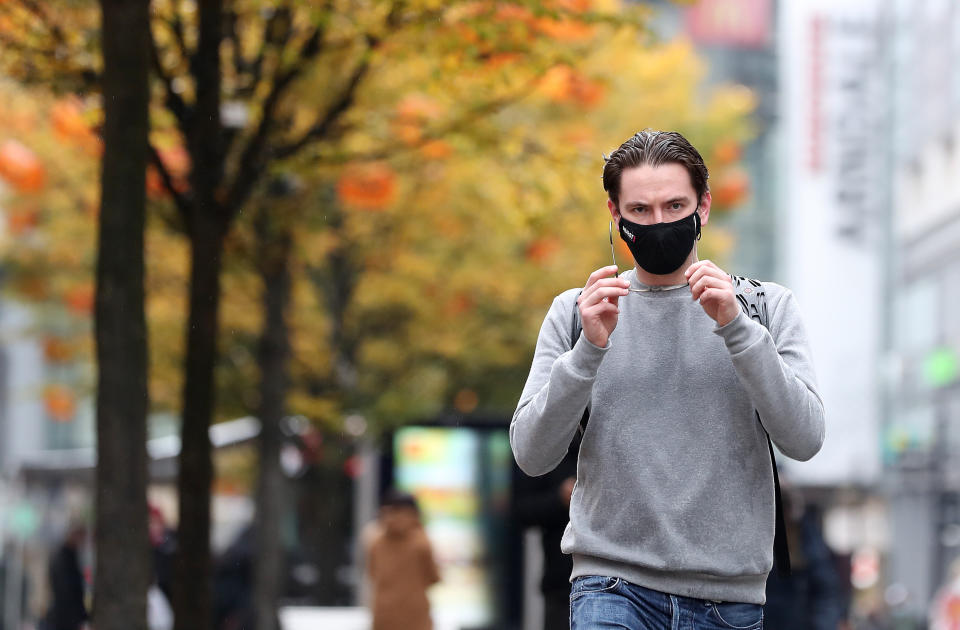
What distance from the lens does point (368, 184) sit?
717 inches

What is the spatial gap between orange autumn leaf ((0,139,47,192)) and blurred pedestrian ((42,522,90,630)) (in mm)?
6872

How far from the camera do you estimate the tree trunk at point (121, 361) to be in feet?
24.9

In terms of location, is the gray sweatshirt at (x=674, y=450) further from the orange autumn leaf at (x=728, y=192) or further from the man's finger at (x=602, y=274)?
the orange autumn leaf at (x=728, y=192)

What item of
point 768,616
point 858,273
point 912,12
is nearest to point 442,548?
point 768,616

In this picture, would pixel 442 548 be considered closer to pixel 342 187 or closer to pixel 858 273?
pixel 342 187

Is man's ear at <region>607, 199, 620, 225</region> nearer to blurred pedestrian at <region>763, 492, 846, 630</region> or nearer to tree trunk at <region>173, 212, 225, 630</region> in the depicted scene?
blurred pedestrian at <region>763, 492, 846, 630</region>

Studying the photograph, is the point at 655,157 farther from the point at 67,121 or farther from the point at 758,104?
the point at 758,104

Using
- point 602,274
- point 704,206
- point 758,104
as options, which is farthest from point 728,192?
point 758,104

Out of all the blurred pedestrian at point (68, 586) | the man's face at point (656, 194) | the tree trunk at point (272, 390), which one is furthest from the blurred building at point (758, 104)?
A: the man's face at point (656, 194)

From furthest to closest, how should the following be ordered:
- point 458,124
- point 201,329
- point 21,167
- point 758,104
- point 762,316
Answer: point 758,104 < point 21,167 < point 458,124 < point 201,329 < point 762,316

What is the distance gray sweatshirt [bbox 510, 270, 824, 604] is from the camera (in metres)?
3.34

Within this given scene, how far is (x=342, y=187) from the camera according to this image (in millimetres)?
18344

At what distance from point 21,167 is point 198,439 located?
10.8 meters

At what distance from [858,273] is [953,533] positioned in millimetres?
17783
